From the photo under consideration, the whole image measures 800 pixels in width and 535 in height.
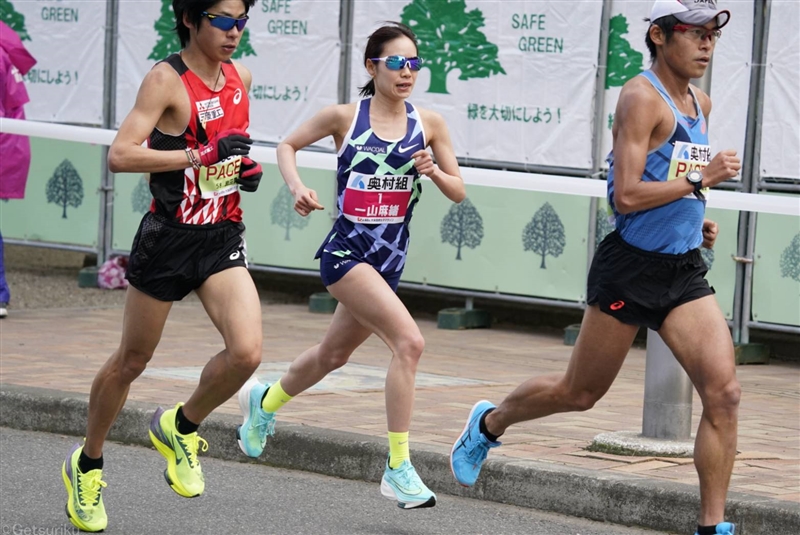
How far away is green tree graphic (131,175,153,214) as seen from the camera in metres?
13.7

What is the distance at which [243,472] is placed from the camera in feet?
23.3

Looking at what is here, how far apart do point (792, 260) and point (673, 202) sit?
4.96 meters

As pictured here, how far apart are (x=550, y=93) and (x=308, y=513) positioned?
18.8 ft

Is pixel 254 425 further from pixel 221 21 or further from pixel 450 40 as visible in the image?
pixel 450 40

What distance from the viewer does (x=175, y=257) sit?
585 centimetres

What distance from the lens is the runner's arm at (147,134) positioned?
→ 5.66m

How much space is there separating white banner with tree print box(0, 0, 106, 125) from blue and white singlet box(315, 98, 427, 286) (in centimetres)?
788

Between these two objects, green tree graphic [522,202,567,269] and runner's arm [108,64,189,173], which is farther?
green tree graphic [522,202,567,269]

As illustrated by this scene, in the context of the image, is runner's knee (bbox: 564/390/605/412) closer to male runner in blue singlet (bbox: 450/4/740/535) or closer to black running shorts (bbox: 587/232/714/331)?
male runner in blue singlet (bbox: 450/4/740/535)

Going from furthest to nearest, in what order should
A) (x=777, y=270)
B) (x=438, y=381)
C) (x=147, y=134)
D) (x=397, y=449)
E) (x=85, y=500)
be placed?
1. (x=777, y=270)
2. (x=438, y=381)
3. (x=397, y=449)
4. (x=85, y=500)
5. (x=147, y=134)

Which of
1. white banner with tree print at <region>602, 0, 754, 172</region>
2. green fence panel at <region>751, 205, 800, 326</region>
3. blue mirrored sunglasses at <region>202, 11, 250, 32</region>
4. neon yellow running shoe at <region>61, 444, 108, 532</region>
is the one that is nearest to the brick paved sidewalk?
green fence panel at <region>751, 205, 800, 326</region>

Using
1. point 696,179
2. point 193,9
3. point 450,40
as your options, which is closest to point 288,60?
point 450,40

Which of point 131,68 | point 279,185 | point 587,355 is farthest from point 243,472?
point 131,68

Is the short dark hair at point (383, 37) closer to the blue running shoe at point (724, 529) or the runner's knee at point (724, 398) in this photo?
the runner's knee at point (724, 398)
